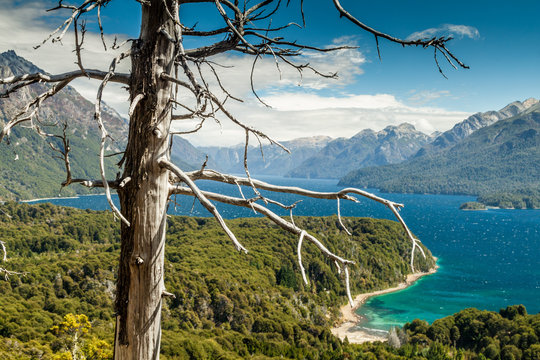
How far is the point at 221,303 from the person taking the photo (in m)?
37.8

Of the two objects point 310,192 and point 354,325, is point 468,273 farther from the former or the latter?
point 310,192

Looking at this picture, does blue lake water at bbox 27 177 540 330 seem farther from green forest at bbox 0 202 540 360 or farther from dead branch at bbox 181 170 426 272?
dead branch at bbox 181 170 426 272

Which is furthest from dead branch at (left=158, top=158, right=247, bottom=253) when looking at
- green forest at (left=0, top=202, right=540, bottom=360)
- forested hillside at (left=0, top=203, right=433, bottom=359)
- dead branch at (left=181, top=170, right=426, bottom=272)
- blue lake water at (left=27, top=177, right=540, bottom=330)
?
blue lake water at (left=27, top=177, right=540, bottom=330)

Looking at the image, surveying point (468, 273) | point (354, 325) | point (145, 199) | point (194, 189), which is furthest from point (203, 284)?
point (468, 273)

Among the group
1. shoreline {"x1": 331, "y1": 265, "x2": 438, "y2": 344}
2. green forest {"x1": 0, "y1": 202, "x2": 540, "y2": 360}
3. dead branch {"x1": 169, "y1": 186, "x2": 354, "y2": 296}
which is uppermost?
dead branch {"x1": 169, "y1": 186, "x2": 354, "y2": 296}

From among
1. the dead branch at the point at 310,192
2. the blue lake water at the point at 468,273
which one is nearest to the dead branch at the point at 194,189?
the dead branch at the point at 310,192

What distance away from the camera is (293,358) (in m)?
26.1

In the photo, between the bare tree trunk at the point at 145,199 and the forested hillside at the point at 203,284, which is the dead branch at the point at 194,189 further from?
the forested hillside at the point at 203,284

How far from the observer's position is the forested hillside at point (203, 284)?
23.8 m

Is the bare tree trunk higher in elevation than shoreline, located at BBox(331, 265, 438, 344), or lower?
higher

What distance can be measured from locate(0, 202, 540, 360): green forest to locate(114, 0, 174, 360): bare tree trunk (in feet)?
32.1

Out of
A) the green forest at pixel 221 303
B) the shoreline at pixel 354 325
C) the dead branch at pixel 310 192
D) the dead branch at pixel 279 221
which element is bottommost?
the shoreline at pixel 354 325

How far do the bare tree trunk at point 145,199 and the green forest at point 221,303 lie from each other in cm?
978

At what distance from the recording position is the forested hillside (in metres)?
23.8
